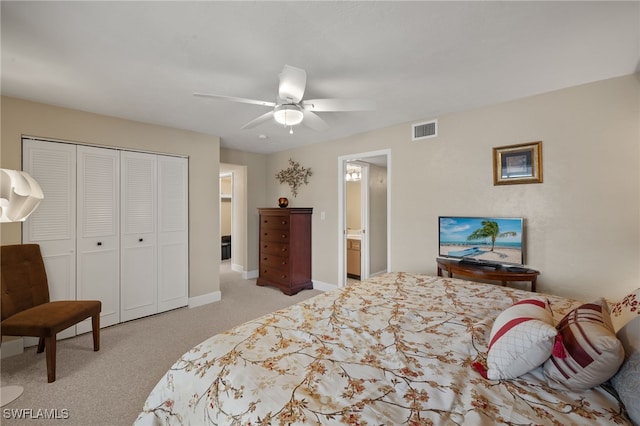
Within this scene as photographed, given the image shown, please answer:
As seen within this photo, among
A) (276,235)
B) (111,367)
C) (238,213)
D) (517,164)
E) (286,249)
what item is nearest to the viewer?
(111,367)

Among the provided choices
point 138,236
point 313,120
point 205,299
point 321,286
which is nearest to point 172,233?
point 138,236

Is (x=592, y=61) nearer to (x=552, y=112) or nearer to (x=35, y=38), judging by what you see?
(x=552, y=112)

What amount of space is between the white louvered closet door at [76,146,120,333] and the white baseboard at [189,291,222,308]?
85cm

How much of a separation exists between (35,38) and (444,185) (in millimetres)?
3714

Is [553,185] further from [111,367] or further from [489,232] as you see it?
[111,367]

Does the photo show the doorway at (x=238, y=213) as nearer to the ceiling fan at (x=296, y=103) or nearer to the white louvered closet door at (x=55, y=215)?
the white louvered closet door at (x=55, y=215)

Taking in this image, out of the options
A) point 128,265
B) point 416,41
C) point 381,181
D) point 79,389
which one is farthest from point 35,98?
point 381,181

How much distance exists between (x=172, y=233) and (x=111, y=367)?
1.68m

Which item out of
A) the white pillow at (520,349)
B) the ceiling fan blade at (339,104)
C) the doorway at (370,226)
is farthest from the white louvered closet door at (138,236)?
the white pillow at (520,349)

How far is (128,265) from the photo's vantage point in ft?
10.8

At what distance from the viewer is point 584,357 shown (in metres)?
0.98

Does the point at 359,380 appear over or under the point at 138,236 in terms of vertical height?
under

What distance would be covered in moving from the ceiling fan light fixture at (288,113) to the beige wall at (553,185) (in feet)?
6.29

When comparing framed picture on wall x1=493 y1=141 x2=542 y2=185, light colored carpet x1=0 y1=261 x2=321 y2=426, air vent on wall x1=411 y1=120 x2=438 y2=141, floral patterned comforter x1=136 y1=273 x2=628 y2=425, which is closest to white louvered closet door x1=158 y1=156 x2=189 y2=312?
light colored carpet x1=0 y1=261 x2=321 y2=426
